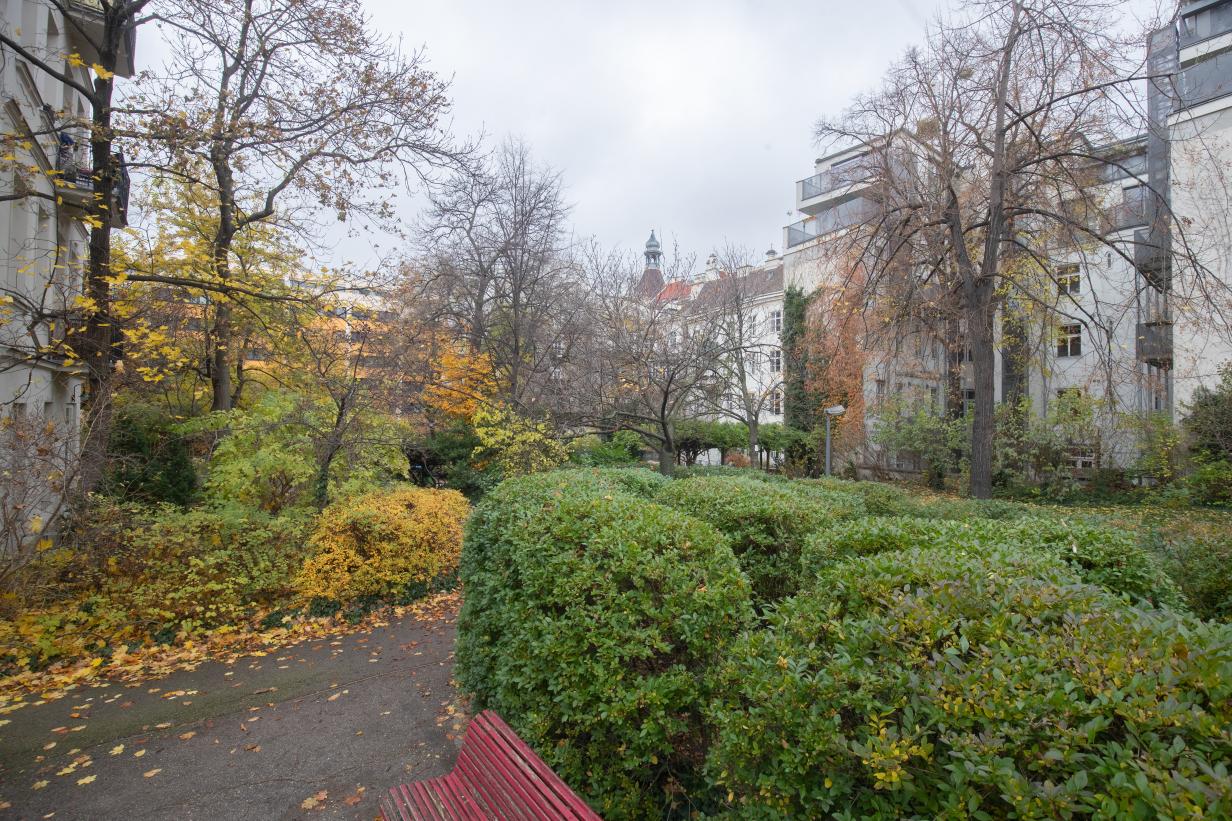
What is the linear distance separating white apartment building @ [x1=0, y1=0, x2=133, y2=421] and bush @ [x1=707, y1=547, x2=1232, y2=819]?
9.09 meters

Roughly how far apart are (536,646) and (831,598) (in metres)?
1.58

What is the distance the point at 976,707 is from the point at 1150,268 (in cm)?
1306

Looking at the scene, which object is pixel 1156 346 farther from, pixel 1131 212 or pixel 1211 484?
pixel 1131 212

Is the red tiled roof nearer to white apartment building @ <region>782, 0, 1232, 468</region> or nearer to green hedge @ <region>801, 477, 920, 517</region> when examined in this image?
white apartment building @ <region>782, 0, 1232, 468</region>

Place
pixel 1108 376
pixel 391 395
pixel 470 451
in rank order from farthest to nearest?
pixel 470 451
pixel 391 395
pixel 1108 376

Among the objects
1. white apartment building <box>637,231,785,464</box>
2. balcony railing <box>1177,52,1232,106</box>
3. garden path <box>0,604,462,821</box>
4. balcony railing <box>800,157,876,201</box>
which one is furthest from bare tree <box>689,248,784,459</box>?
garden path <box>0,604,462,821</box>

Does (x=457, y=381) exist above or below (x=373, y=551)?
above

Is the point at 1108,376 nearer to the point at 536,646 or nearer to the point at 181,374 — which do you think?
the point at 536,646

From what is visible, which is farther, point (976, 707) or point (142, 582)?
point (142, 582)

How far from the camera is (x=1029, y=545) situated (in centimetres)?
365

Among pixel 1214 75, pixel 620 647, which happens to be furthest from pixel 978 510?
pixel 1214 75

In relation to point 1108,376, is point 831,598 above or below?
below

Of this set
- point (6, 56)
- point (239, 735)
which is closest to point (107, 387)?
point (239, 735)

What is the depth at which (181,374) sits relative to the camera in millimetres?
15430
